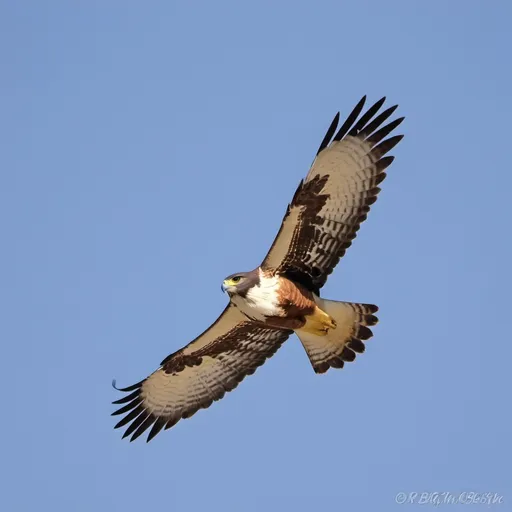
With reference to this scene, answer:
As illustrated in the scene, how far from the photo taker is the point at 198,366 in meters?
15.4

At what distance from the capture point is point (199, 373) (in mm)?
15438

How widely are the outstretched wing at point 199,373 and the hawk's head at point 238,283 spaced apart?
0.95 meters

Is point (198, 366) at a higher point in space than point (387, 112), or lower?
lower

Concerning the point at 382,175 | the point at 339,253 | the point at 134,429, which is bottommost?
the point at 134,429

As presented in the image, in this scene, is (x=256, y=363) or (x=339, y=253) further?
(x=256, y=363)

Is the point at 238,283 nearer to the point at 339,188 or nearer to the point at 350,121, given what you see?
the point at 339,188

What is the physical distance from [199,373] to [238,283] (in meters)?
2.04

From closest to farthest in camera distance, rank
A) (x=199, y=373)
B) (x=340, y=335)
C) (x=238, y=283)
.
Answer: (x=238, y=283) → (x=340, y=335) → (x=199, y=373)

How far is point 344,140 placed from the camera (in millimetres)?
14227

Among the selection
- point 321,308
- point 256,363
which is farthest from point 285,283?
point 256,363

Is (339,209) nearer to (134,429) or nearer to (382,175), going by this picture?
(382,175)

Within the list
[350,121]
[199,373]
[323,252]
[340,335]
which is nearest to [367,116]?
[350,121]

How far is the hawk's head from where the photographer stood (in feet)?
45.8

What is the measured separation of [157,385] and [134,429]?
0.73m
